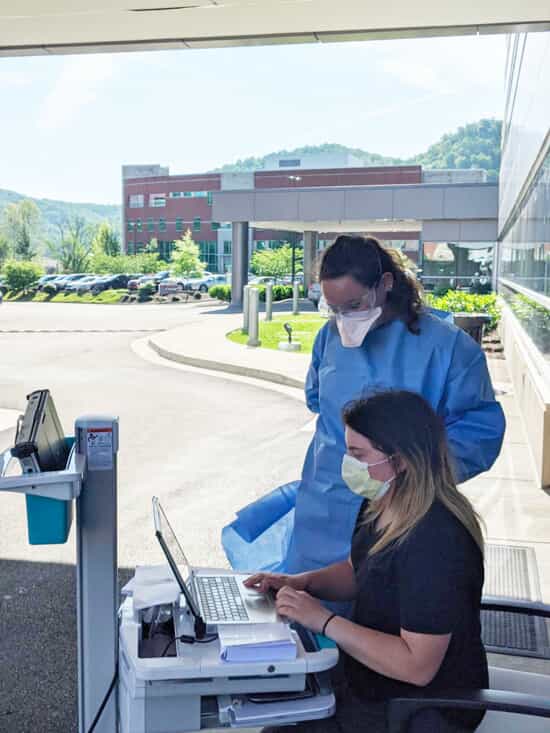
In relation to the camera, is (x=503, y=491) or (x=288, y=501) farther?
(x=503, y=491)

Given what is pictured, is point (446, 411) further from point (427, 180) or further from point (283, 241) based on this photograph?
point (283, 241)

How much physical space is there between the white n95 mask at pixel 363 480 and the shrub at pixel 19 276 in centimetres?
6084

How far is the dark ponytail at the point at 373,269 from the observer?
135 inches

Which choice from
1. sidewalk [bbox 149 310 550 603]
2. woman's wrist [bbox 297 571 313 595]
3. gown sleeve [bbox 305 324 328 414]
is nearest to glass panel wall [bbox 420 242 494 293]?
sidewalk [bbox 149 310 550 603]

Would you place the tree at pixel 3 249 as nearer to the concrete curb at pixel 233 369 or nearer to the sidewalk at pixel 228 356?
the sidewalk at pixel 228 356

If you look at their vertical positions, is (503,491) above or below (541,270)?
below

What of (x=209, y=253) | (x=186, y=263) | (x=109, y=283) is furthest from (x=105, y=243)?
(x=109, y=283)

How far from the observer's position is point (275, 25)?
21.1 ft

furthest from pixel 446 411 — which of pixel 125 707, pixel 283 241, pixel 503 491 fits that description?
pixel 283 241

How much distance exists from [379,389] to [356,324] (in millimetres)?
309

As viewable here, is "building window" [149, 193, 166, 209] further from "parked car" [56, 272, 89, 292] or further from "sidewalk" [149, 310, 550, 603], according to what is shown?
"sidewalk" [149, 310, 550, 603]

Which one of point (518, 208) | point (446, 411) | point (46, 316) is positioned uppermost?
point (518, 208)

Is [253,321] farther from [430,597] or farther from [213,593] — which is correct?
[430,597]

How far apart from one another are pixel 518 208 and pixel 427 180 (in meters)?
68.6
